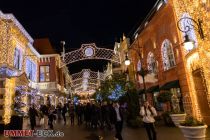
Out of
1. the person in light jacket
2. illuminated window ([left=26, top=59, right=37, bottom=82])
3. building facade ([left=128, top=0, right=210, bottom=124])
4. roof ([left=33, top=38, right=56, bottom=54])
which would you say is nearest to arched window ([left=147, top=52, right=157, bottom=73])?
building facade ([left=128, top=0, right=210, bottom=124])

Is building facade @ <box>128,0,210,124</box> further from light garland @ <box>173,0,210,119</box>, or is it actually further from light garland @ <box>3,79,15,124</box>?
light garland @ <box>3,79,15,124</box>

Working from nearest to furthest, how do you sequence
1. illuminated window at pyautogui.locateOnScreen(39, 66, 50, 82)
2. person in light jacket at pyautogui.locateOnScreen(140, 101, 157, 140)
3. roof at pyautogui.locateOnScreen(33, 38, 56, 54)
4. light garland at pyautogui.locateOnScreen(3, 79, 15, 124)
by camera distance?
1. person in light jacket at pyautogui.locateOnScreen(140, 101, 157, 140)
2. light garland at pyautogui.locateOnScreen(3, 79, 15, 124)
3. illuminated window at pyautogui.locateOnScreen(39, 66, 50, 82)
4. roof at pyautogui.locateOnScreen(33, 38, 56, 54)

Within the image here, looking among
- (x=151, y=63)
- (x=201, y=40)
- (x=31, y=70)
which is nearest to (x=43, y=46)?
(x=31, y=70)

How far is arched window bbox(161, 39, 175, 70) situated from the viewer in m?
18.9

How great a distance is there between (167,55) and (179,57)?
10.7 ft

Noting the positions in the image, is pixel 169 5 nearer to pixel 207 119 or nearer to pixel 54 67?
pixel 207 119

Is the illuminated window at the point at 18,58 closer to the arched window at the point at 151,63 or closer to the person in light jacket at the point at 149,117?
the arched window at the point at 151,63

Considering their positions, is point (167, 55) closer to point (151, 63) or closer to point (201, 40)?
point (151, 63)

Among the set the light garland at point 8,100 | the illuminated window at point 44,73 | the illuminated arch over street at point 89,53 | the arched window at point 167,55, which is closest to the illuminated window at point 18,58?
the light garland at point 8,100

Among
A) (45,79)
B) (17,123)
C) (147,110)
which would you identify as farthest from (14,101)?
(45,79)

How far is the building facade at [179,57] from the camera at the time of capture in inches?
471

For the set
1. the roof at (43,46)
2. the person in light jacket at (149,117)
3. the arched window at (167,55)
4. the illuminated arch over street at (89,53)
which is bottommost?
the person in light jacket at (149,117)

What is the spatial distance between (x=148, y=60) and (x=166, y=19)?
744 cm

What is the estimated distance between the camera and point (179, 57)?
54.1 feet
